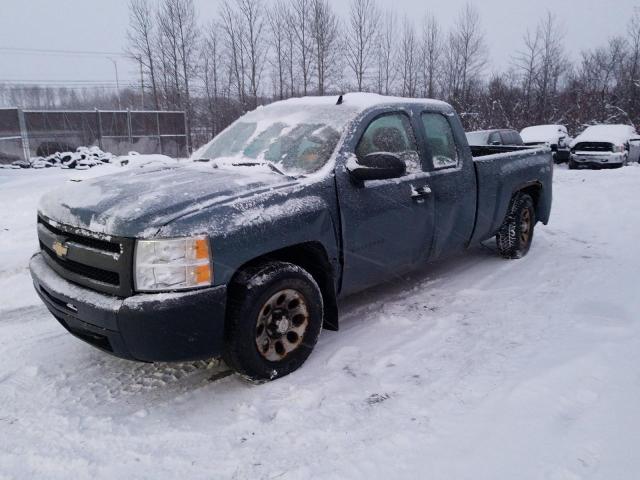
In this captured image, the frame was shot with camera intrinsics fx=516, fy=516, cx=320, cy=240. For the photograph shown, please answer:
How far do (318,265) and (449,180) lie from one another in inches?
67.4

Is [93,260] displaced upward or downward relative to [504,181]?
downward

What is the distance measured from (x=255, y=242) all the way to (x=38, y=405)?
1.69m

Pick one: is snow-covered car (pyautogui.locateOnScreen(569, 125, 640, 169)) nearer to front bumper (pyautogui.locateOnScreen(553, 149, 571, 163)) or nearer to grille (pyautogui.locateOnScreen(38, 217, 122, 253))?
front bumper (pyautogui.locateOnScreen(553, 149, 571, 163))

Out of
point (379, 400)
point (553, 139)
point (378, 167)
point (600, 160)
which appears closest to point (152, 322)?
point (379, 400)

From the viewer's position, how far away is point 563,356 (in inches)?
140

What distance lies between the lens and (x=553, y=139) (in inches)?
819

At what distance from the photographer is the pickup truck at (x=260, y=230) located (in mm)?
2896

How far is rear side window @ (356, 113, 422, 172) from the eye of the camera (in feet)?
13.4

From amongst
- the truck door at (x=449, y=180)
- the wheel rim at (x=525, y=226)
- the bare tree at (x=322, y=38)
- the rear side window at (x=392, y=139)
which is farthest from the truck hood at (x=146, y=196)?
the bare tree at (x=322, y=38)

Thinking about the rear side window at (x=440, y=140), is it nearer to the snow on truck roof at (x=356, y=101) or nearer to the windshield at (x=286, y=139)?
the snow on truck roof at (x=356, y=101)

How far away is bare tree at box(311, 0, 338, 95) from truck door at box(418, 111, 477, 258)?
3134cm

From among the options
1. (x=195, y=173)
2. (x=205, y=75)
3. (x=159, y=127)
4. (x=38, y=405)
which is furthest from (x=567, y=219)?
(x=205, y=75)

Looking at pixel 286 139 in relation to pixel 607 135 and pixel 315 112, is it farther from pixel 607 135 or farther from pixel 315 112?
pixel 607 135

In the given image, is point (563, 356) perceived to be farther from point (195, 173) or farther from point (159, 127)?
point (159, 127)
